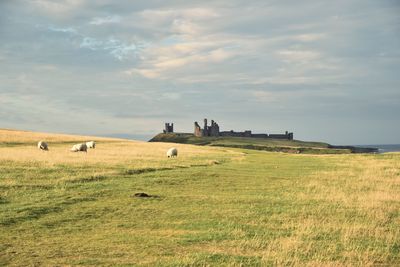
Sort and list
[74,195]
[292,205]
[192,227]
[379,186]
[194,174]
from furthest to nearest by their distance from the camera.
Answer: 1. [194,174]
2. [379,186]
3. [74,195]
4. [292,205]
5. [192,227]

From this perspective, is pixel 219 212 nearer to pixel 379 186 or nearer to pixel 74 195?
pixel 74 195

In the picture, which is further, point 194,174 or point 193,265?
point 194,174

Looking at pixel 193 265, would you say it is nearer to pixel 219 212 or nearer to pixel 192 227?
pixel 192 227

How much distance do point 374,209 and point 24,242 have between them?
44.5 feet

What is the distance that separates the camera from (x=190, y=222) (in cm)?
1641

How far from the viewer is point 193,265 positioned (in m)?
11.1

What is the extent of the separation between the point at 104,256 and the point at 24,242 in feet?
9.45

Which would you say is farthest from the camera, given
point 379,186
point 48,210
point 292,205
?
point 379,186

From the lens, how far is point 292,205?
20.6 metres

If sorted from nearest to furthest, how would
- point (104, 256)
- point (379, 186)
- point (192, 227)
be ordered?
1. point (104, 256)
2. point (192, 227)
3. point (379, 186)

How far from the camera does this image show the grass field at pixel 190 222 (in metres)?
11.9

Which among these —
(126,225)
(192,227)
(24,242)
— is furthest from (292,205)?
(24,242)

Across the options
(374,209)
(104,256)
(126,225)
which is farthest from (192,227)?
(374,209)

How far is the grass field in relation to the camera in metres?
11.9
